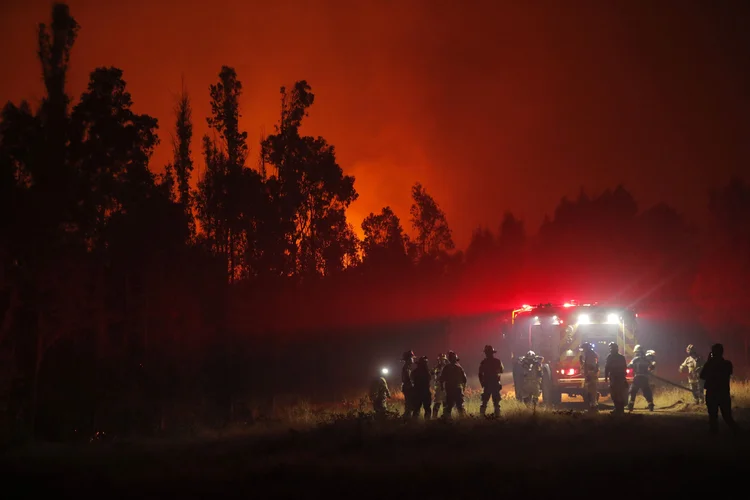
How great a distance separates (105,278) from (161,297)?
2.07m

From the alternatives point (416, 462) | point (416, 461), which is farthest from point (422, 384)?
point (416, 462)

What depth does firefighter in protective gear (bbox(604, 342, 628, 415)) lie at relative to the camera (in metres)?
22.9

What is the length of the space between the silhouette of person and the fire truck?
7.67 metres

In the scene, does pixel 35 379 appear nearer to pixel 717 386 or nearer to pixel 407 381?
pixel 407 381

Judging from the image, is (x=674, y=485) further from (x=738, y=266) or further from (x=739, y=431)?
(x=738, y=266)

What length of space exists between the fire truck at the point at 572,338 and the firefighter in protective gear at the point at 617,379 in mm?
1965

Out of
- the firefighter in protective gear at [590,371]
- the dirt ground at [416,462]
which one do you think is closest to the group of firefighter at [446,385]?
the dirt ground at [416,462]

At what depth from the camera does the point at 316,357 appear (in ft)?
130

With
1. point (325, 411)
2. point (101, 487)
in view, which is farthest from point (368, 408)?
point (101, 487)

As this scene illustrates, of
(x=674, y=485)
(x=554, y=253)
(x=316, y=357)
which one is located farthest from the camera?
(x=554, y=253)

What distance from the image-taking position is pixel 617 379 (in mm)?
23109

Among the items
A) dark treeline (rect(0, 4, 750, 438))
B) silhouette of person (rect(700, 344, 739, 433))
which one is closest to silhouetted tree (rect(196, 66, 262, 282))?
dark treeline (rect(0, 4, 750, 438))

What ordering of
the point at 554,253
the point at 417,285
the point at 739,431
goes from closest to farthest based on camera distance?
the point at 739,431 → the point at 417,285 → the point at 554,253

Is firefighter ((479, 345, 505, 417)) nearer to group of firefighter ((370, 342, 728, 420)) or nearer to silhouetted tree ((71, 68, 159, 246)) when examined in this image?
group of firefighter ((370, 342, 728, 420))
